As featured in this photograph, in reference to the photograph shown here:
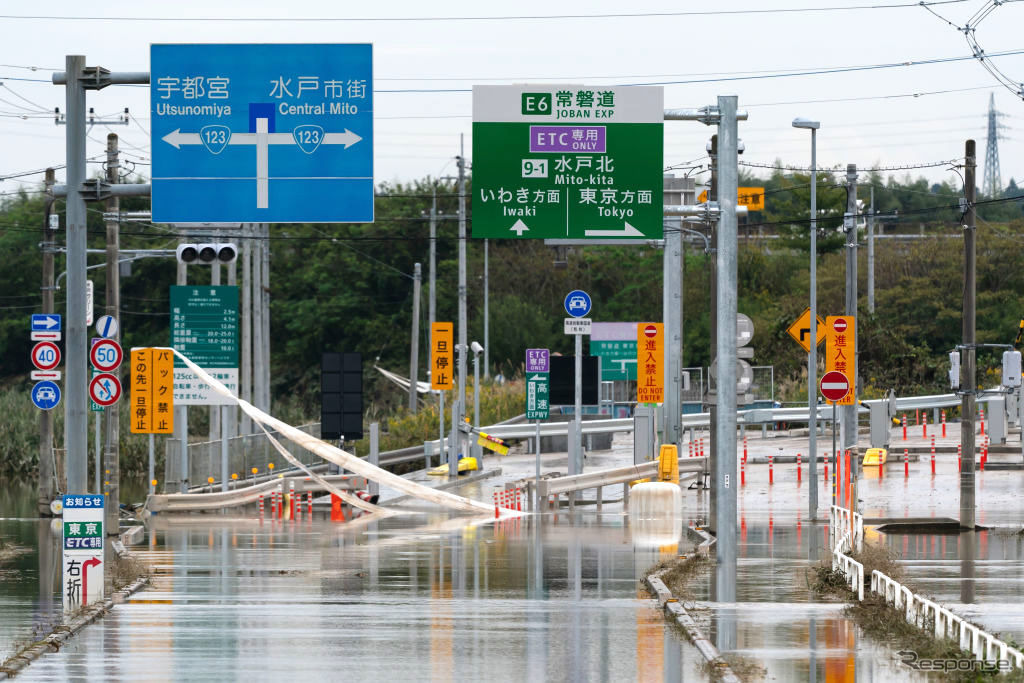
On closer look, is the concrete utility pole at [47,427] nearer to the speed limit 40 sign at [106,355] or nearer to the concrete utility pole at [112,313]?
the concrete utility pole at [112,313]

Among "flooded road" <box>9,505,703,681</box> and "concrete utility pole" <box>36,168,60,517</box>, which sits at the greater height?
"concrete utility pole" <box>36,168,60,517</box>

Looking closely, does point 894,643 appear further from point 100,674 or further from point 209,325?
point 209,325

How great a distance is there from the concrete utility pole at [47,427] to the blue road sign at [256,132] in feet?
46.6

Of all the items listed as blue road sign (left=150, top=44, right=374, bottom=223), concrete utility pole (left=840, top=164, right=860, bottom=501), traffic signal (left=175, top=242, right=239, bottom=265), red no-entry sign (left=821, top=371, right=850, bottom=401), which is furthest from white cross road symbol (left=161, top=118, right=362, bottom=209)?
concrete utility pole (left=840, top=164, right=860, bottom=501)

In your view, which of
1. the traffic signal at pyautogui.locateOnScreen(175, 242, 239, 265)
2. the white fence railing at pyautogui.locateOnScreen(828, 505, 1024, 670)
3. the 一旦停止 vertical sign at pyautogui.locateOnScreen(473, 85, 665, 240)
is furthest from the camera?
the traffic signal at pyautogui.locateOnScreen(175, 242, 239, 265)

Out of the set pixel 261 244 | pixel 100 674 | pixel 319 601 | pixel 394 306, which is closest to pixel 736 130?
pixel 319 601

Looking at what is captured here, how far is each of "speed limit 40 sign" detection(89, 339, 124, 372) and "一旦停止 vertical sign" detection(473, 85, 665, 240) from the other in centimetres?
564

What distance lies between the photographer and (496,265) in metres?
81.9

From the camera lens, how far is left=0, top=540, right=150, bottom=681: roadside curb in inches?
503

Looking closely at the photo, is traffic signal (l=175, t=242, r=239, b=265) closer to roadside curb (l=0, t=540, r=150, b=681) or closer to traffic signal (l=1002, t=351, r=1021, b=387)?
roadside curb (l=0, t=540, r=150, b=681)

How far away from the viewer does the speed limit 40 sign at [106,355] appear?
2238cm

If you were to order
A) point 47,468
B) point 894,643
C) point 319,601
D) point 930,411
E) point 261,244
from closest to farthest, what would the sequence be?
point 894,643 → point 319,601 → point 47,468 → point 261,244 → point 930,411

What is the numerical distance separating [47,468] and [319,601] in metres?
17.2

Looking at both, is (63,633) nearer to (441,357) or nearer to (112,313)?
(112,313)
